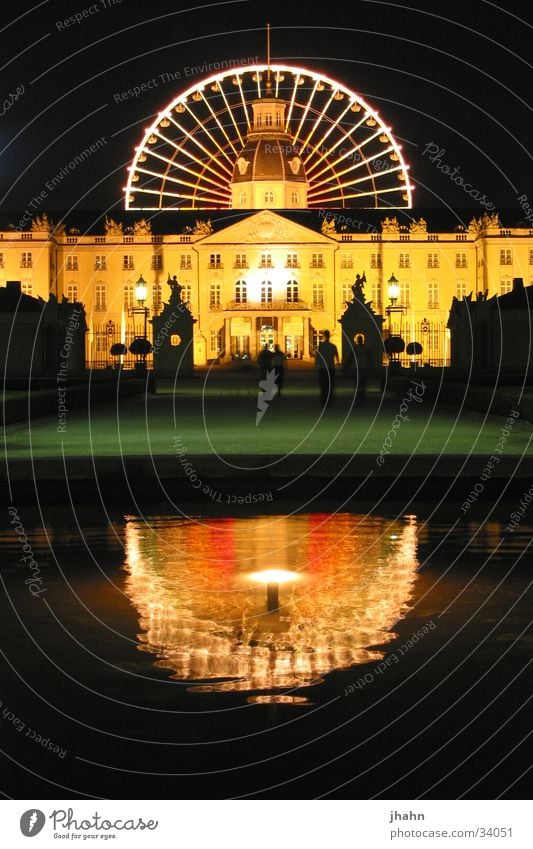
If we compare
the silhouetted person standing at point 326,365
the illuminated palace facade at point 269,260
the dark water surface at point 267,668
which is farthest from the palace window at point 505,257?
the dark water surface at point 267,668

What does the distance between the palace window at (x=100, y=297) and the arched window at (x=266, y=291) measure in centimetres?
1058

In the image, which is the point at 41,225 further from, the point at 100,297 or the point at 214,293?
the point at 214,293

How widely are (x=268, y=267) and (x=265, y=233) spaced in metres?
2.34

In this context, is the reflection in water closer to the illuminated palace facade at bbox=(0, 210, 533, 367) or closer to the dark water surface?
the dark water surface

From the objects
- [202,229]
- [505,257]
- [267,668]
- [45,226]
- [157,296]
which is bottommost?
[267,668]

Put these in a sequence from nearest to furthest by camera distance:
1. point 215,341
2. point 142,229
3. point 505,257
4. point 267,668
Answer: point 267,668
point 215,341
point 505,257
point 142,229

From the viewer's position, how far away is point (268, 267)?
9544cm

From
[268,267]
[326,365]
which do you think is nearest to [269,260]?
[268,267]

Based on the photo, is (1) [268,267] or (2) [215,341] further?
(1) [268,267]

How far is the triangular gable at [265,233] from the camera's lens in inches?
3679

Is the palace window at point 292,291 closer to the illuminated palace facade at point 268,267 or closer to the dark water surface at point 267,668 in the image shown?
the illuminated palace facade at point 268,267

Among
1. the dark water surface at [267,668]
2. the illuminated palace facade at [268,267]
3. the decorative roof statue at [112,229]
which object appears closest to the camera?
the dark water surface at [267,668]

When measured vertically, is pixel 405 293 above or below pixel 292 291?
below

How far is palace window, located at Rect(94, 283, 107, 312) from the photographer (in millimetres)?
95938
